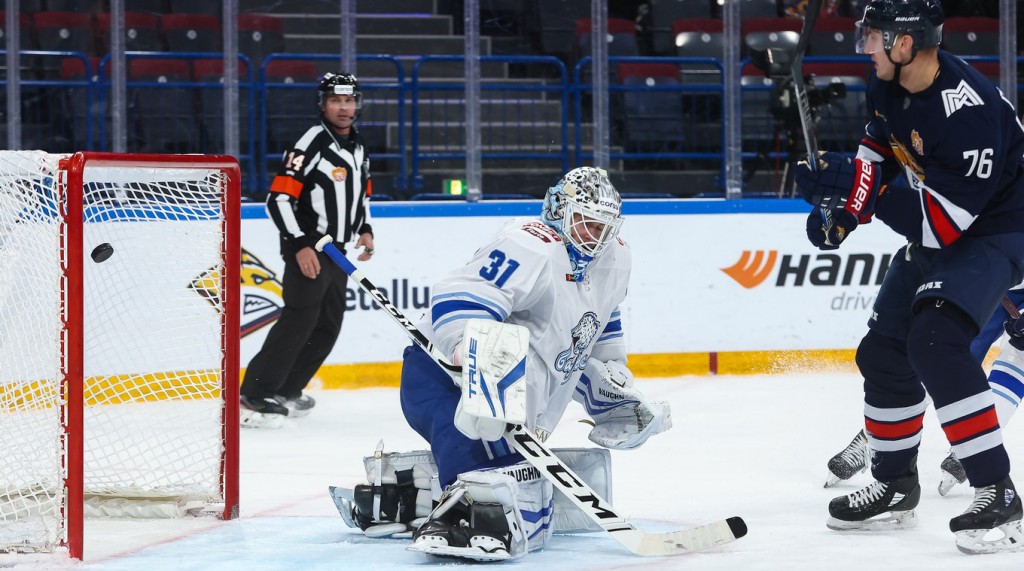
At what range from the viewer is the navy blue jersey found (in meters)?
2.82

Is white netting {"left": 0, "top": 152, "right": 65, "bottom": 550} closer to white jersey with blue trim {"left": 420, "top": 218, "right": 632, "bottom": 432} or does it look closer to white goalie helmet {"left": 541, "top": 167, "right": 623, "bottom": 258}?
white jersey with blue trim {"left": 420, "top": 218, "right": 632, "bottom": 432}

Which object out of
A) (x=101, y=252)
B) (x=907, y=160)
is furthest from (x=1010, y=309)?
(x=101, y=252)

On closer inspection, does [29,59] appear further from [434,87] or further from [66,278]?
[66,278]

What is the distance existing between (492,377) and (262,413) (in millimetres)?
2502

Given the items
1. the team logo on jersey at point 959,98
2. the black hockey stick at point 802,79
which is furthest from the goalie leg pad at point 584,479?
the team logo on jersey at point 959,98

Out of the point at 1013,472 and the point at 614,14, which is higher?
the point at 614,14

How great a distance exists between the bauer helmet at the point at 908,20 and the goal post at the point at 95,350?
150 centimetres

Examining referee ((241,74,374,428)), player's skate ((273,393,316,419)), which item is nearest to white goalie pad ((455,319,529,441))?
referee ((241,74,374,428))

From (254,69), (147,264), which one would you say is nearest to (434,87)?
(254,69)

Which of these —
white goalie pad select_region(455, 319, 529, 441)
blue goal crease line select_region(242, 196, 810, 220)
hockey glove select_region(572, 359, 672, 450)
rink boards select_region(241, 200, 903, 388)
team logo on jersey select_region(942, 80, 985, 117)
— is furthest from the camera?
rink boards select_region(241, 200, 903, 388)

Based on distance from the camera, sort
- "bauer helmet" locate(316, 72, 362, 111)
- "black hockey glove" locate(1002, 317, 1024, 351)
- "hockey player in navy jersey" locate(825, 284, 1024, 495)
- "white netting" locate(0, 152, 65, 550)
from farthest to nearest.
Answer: "bauer helmet" locate(316, 72, 362, 111)
"hockey player in navy jersey" locate(825, 284, 1024, 495)
"black hockey glove" locate(1002, 317, 1024, 351)
"white netting" locate(0, 152, 65, 550)

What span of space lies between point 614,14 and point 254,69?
1.67m

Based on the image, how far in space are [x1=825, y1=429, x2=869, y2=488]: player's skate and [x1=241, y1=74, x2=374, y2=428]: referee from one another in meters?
1.99

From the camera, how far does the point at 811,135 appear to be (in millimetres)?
2941
